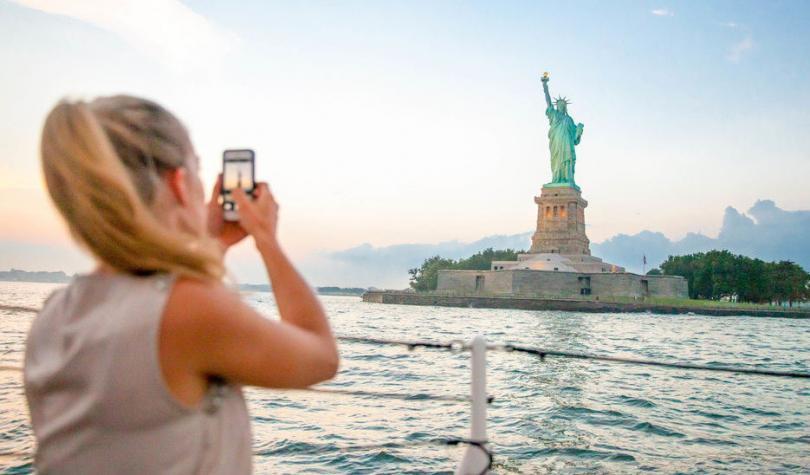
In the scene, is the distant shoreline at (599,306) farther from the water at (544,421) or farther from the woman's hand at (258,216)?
the woman's hand at (258,216)

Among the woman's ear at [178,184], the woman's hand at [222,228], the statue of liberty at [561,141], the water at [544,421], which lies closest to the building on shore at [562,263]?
the statue of liberty at [561,141]

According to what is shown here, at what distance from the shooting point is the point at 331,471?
7.01 meters

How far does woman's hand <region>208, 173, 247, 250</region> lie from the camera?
144cm

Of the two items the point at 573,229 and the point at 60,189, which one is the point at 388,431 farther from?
the point at 573,229

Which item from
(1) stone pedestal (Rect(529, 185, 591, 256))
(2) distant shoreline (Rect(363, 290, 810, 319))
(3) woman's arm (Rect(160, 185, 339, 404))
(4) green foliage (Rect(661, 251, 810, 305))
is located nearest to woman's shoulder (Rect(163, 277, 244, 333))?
(3) woman's arm (Rect(160, 185, 339, 404))

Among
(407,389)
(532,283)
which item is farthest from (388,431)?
(532,283)

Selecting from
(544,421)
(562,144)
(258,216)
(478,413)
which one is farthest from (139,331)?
(562,144)

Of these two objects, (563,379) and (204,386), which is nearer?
(204,386)

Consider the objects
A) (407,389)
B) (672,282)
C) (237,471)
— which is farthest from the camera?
(672,282)

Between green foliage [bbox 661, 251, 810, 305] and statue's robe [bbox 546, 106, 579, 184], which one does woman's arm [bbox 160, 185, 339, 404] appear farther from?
green foliage [bbox 661, 251, 810, 305]

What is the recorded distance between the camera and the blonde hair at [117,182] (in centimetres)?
105

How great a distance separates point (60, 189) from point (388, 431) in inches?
308

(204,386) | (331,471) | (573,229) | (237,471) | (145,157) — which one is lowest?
(331,471)

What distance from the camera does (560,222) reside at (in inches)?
2484
